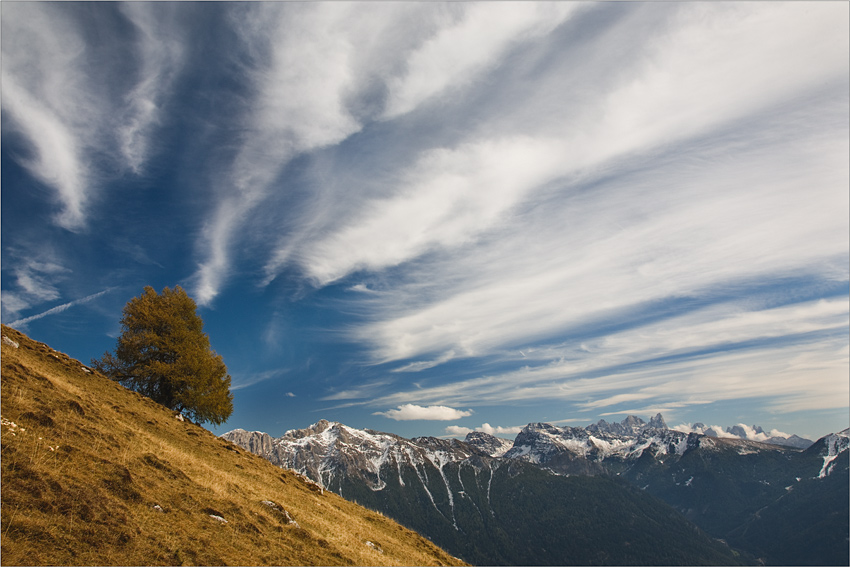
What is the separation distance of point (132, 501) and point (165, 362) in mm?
30870

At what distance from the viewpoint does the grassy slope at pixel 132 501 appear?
13367 millimetres

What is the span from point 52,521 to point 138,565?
2.99m

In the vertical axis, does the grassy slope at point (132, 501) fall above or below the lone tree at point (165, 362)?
below

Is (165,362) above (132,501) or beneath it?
above

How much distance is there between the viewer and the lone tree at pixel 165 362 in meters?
42.1

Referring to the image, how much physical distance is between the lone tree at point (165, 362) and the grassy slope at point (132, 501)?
369 inches

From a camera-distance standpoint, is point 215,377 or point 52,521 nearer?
point 52,521

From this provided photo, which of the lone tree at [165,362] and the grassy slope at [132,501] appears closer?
the grassy slope at [132,501]

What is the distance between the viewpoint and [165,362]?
43375 millimetres

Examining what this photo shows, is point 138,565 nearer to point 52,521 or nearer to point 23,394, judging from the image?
point 52,521

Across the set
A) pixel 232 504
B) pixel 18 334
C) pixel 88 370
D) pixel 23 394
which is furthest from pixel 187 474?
pixel 18 334

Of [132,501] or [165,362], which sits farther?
[165,362]

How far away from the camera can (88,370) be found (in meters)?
38.2

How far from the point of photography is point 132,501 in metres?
16.6
